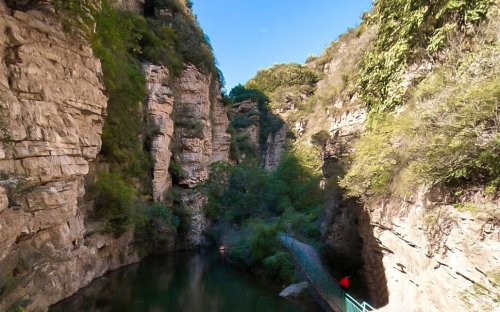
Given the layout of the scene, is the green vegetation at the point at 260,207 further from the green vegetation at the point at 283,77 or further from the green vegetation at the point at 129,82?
the green vegetation at the point at 283,77

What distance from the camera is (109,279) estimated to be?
605 inches

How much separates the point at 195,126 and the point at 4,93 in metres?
19.8

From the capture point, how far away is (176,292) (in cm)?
1510

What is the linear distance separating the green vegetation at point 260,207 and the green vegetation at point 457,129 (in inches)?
471

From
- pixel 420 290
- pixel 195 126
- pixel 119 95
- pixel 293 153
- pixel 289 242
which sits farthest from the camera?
pixel 293 153

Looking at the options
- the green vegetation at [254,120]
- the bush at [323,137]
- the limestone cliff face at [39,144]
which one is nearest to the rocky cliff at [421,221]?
the bush at [323,137]

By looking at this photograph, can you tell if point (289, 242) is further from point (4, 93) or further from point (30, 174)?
point (4, 93)

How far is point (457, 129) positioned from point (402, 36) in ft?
14.3

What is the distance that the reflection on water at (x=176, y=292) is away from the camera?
12500mm

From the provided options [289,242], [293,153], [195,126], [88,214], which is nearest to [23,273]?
[88,214]

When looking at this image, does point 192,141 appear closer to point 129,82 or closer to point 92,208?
point 129,82

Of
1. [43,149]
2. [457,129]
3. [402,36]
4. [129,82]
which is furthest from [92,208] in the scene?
[457,129]

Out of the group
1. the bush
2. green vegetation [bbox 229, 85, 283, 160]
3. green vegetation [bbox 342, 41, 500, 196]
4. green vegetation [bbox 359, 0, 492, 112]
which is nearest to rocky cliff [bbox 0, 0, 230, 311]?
green vegetation [bbox 342, 41, 500, 196]

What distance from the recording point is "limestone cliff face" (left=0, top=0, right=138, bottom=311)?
682 cm
